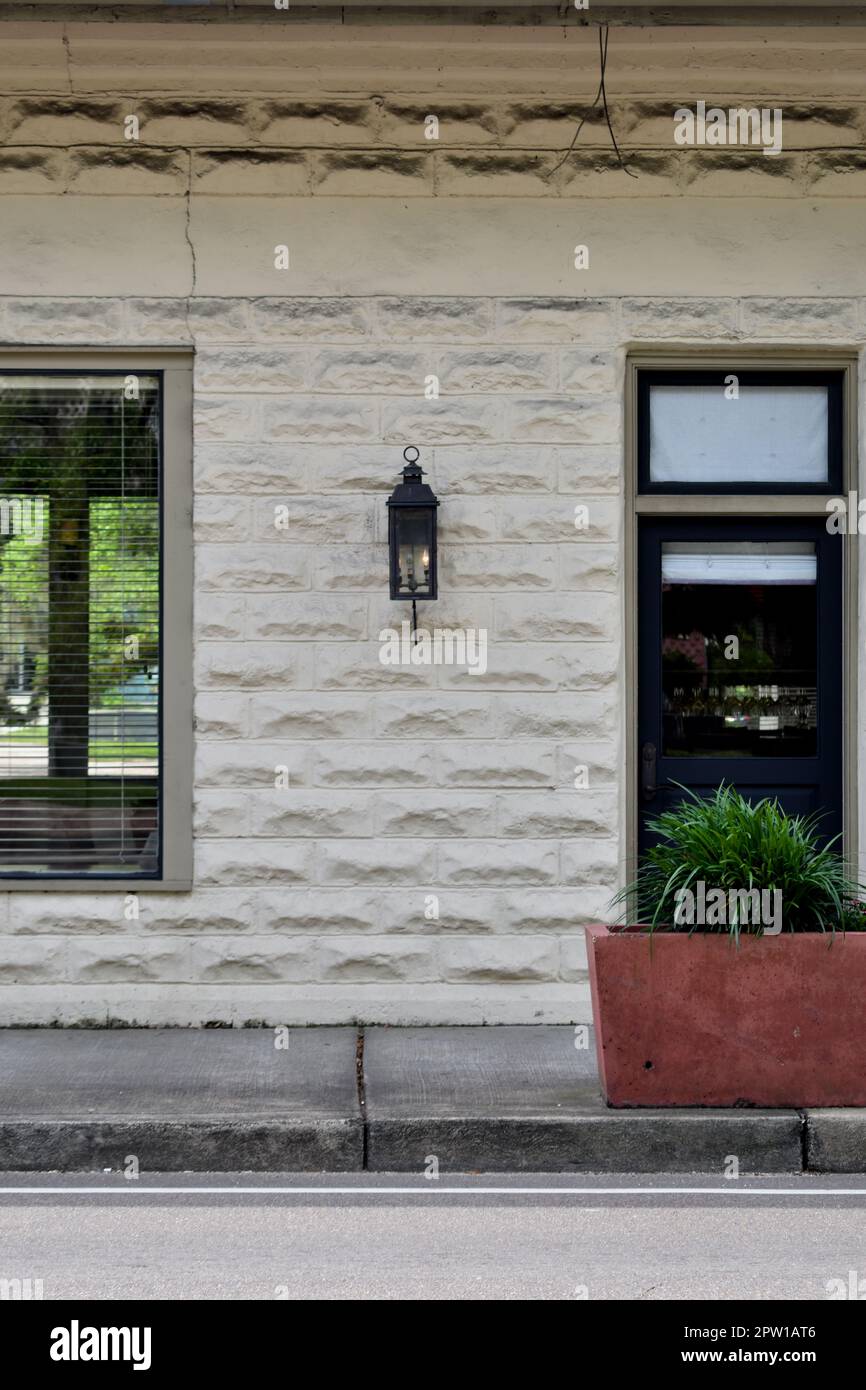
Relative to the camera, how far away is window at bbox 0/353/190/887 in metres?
8.70

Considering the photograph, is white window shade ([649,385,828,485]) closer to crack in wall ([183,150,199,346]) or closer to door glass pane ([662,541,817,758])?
door glass pane ([662,541,817,758])

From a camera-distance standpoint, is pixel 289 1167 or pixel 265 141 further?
pixel 265 141

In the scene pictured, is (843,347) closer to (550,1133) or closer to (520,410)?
(520,410)

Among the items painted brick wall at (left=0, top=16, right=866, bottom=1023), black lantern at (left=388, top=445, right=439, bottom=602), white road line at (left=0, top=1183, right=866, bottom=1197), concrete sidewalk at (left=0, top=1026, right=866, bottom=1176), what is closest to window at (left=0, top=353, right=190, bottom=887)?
painted brick wall at (left=0, top=16, right=866, bottom=1023)

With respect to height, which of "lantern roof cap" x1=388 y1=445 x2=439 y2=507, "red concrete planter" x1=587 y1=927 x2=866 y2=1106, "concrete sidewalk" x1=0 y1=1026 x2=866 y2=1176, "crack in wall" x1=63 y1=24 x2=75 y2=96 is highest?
"crack in wall" x1=63 y1=24 x2=75 y2=96

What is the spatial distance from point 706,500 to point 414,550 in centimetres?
163

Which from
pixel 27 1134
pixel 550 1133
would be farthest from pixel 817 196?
pixel 27 1134

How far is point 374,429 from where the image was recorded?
857 centimetres

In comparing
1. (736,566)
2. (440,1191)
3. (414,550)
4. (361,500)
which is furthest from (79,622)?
(440,1191)

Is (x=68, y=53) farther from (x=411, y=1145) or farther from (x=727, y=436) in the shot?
(x=411, y=1145)

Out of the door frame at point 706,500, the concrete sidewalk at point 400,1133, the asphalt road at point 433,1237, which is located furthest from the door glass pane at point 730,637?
the asphalt road at point 433,1237

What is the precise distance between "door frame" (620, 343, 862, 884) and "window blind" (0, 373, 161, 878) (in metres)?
2.49

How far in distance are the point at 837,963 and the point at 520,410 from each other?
341cm

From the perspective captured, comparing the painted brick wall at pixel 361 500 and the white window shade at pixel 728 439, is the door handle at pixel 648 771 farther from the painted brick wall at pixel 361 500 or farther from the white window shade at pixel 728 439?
the white window shade at pixel 728 439
